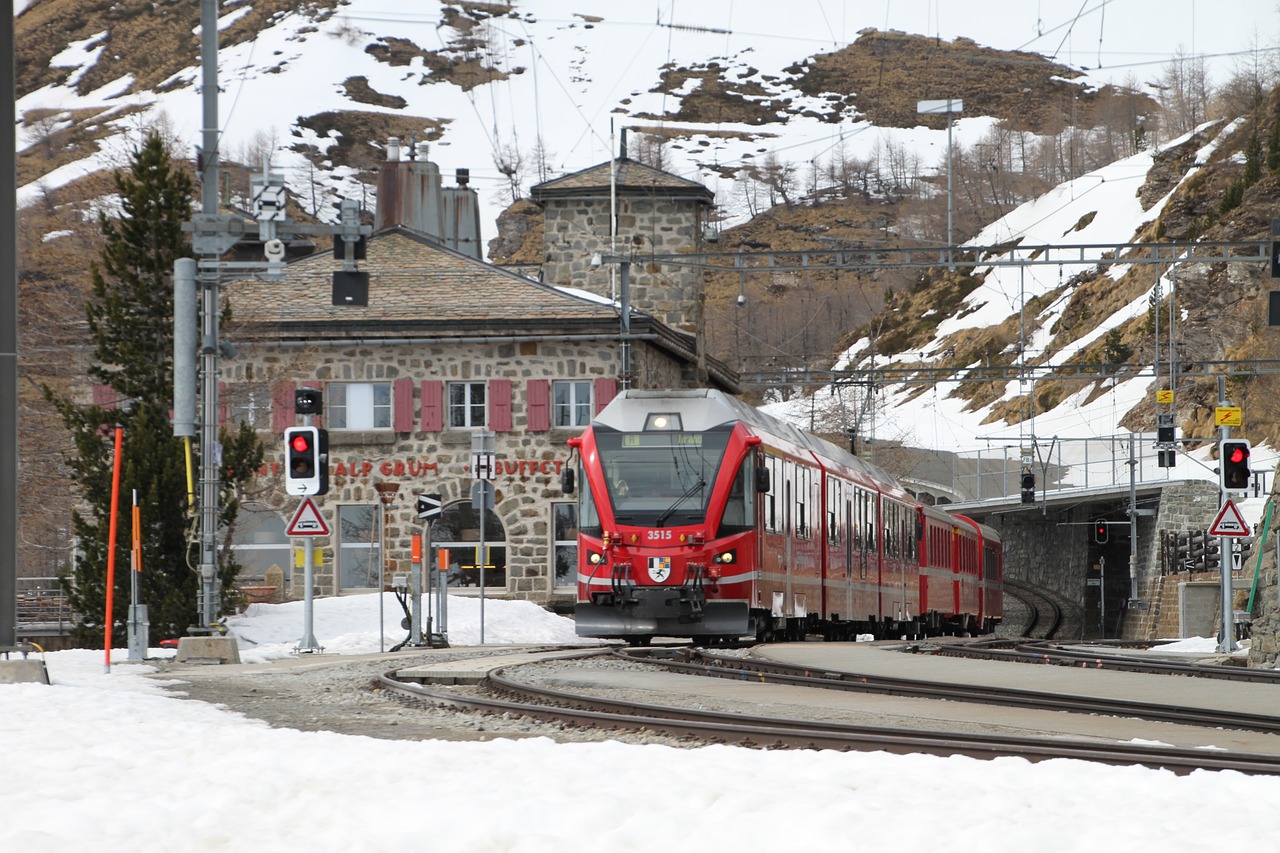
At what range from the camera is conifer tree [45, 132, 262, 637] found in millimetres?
24625

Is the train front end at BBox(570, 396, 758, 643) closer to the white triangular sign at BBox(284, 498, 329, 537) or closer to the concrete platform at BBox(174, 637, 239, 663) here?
the white triangular sign at BBox(284, 498, 329, 537)

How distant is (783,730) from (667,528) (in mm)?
12124

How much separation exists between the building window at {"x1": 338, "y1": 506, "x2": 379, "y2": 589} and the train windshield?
60.7 feet

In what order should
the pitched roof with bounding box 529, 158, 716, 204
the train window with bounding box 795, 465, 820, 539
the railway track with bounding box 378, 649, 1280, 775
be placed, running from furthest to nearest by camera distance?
the pitched roof with bounding box 529, 158, 716, 204 → the train window with bounding box 795, 465, 820, 539 → the railway track with bounding box 378, 649, 1280, 775

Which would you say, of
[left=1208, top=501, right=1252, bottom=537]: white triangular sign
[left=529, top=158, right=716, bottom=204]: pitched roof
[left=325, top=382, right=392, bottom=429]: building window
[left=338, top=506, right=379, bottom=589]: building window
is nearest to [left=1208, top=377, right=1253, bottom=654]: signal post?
[left=1208, top=501, right=1252, bottom=537]: white triangular sign

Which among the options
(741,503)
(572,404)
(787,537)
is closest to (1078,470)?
(572,404)

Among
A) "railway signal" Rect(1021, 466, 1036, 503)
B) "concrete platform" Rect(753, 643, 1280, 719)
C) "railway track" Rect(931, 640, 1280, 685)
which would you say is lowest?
"railway track" Rect(931, 640, 1280, 685)

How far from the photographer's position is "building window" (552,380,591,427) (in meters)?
40.2

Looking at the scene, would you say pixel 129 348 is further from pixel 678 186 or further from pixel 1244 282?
pixel 1244 282

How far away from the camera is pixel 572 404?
40.3 metres

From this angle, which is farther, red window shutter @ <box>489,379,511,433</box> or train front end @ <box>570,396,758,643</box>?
red window shutter @ <box>489,379,511,433</box>

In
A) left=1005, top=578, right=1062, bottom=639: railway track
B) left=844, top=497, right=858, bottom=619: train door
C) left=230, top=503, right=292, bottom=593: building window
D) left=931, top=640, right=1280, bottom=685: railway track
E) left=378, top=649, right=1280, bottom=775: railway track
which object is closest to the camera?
left=378, top=649, right=1280, bottom=775: railway track

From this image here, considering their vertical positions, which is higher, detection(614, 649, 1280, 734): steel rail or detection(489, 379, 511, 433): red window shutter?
detection(489, 379, 511, 433): red window shutter

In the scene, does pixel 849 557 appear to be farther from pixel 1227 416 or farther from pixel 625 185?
pixel 625 185
